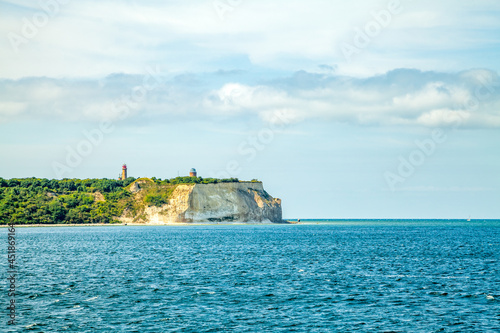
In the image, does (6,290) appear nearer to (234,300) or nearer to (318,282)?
(234,300)

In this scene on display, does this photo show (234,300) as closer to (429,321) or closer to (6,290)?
(429,321)

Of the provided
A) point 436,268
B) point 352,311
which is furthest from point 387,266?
point 352,311

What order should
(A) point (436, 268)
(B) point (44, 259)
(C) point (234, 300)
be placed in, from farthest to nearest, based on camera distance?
1. (B) point (44, 259)
2. (A) point (436, 268)
3. (C) point (234, 300)

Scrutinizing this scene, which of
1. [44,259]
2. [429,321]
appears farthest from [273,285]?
[44,259]

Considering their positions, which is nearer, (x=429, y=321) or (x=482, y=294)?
(x=429, y=321)

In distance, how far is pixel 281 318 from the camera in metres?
31.8

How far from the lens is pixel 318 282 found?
151ft

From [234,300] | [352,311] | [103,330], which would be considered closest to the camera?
[103,330]

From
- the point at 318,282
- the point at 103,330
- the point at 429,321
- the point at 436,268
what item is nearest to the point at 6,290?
the point at 103,330

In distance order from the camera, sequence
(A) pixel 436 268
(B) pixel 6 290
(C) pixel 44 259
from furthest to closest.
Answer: (C) pixel 44 259
(A) pixel 436 268
(B) pixel 6 290

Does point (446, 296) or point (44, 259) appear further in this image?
point (44, 259)

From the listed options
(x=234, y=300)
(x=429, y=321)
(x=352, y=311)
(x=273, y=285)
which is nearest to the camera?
(x=429, y=321)

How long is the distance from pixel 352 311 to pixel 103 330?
15013 millimetres

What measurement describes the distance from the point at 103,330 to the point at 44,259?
4308cm
